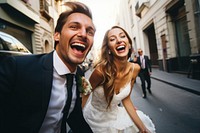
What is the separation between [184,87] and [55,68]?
720 centimetres

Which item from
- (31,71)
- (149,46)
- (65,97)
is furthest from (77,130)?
(149,46)

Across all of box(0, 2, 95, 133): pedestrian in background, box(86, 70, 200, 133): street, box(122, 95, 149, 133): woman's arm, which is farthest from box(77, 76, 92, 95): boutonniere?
box(86, 70, 200, 133): street

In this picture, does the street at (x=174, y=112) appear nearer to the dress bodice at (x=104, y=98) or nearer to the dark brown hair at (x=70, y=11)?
the dress bodice at (x=104, y=98)

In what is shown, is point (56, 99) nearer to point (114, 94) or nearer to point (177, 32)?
point (114, 94)

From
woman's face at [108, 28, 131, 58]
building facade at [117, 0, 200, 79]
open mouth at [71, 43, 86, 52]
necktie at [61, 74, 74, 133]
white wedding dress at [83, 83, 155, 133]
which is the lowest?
white wedding dress at [83, 83, 155, 133]

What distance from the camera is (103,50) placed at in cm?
272

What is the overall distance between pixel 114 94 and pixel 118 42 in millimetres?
715

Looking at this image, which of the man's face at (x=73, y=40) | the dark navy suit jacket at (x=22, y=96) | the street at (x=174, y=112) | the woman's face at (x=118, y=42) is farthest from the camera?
the street at (x=174, y=112)

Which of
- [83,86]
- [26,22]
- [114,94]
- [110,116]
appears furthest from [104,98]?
[26,22]

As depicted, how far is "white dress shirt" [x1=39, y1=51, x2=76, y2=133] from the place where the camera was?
1.51m

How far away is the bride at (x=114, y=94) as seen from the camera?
2170 millimetres

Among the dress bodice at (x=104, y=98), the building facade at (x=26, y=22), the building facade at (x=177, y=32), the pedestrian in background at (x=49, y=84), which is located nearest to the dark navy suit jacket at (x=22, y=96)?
the pedestrian in background at (x=49, y=84)

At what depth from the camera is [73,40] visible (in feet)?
5.38

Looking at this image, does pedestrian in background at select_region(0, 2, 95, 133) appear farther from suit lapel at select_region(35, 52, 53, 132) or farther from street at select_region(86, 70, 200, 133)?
street at select_region(86, 70, 200, 133)
